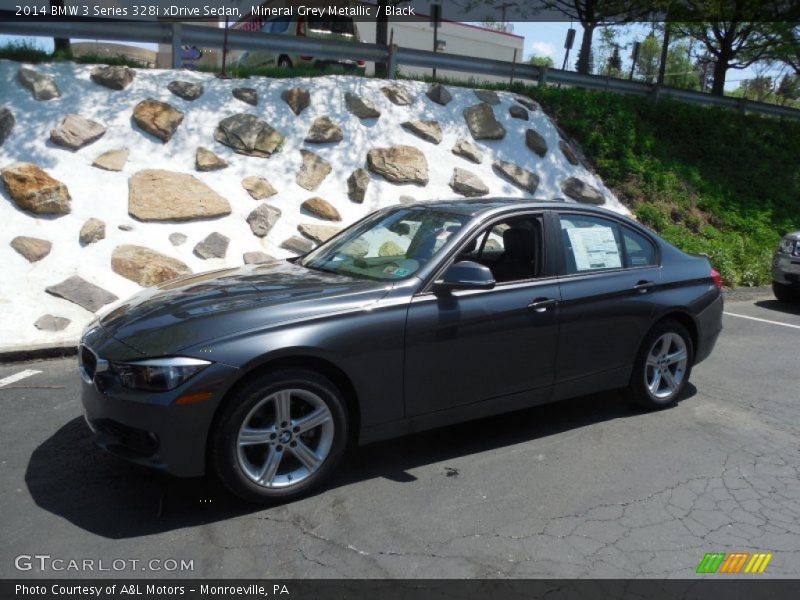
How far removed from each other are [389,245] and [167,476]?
2.00 m

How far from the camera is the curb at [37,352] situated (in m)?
6.63

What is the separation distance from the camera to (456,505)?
400 cm

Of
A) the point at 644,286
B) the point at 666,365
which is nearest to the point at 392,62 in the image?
the point at 644,286

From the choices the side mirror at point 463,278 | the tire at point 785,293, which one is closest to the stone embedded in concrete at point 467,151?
the tire at point 785,293

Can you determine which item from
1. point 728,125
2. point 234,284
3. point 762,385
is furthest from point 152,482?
point 728,125

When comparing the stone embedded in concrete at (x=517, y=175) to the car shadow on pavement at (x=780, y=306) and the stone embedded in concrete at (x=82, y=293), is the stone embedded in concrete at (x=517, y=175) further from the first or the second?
the stone embedded in concrete at (x=82, y=293)

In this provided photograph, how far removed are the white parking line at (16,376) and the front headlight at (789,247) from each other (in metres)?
9.53

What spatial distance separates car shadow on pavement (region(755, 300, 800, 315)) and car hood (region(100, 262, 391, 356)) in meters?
7.97

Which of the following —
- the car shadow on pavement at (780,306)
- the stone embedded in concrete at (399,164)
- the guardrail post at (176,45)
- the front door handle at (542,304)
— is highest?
the guardrail post at (176,45)

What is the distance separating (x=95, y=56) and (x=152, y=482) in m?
8.45

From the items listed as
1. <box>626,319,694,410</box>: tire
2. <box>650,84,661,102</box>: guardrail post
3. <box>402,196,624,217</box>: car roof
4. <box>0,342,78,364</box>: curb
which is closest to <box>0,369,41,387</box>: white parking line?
<box>0,342,78,364</box>: curb

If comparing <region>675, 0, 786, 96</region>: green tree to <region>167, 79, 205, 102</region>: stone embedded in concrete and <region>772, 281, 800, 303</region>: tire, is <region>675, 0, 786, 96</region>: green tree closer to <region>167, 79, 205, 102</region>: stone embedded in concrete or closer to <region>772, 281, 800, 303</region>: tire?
<region>772, 281, 800, 303</region>: tire

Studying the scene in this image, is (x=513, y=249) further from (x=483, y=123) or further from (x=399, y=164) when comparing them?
Result: (x=483, y=123)

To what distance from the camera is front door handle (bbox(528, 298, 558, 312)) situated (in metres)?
4.73
